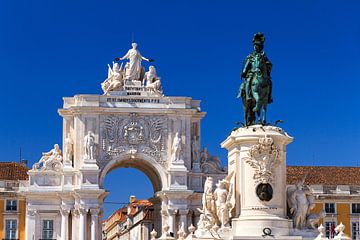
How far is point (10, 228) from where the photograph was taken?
3179 inches

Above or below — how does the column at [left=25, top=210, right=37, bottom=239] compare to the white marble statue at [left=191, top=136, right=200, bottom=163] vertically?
below

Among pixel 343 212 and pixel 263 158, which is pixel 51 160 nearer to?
pixel 343 212

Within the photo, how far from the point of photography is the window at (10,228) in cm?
8044

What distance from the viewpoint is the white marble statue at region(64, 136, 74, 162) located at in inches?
3093

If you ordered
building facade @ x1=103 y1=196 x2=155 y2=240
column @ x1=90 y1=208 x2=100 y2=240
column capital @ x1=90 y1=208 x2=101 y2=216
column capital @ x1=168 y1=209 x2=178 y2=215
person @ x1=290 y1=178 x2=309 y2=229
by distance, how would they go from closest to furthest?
person @ x1=290 y1=178 x2=309 y2=229
column @ x1=90 y1=208 x2=100 y2=240
column capital @ x1=90 y1=208 x2=101 y2=216
column capital @ x1=168 y1=209 x2=178 y2=215
building facade @ x1=103 y1=196 x2=155 y2=240

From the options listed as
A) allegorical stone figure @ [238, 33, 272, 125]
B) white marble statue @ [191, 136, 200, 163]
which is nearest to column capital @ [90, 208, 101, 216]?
white marble statue @ [191, 136, 200, 163]

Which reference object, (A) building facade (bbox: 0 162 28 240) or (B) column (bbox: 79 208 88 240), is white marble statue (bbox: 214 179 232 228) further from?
(A) building facade (bbox: 0 162 28 240)

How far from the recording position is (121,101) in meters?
79.3

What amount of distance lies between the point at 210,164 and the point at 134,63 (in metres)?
9.92

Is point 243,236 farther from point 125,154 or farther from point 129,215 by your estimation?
point 129,215

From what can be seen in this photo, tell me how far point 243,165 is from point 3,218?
5372cm

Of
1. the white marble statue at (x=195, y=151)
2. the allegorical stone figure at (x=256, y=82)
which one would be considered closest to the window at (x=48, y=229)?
the white marble statue at (x=195, y=151)

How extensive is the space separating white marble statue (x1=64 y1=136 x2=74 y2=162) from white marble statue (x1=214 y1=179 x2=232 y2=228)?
48.8 meters

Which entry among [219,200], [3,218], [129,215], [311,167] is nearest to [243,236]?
[219,200]
